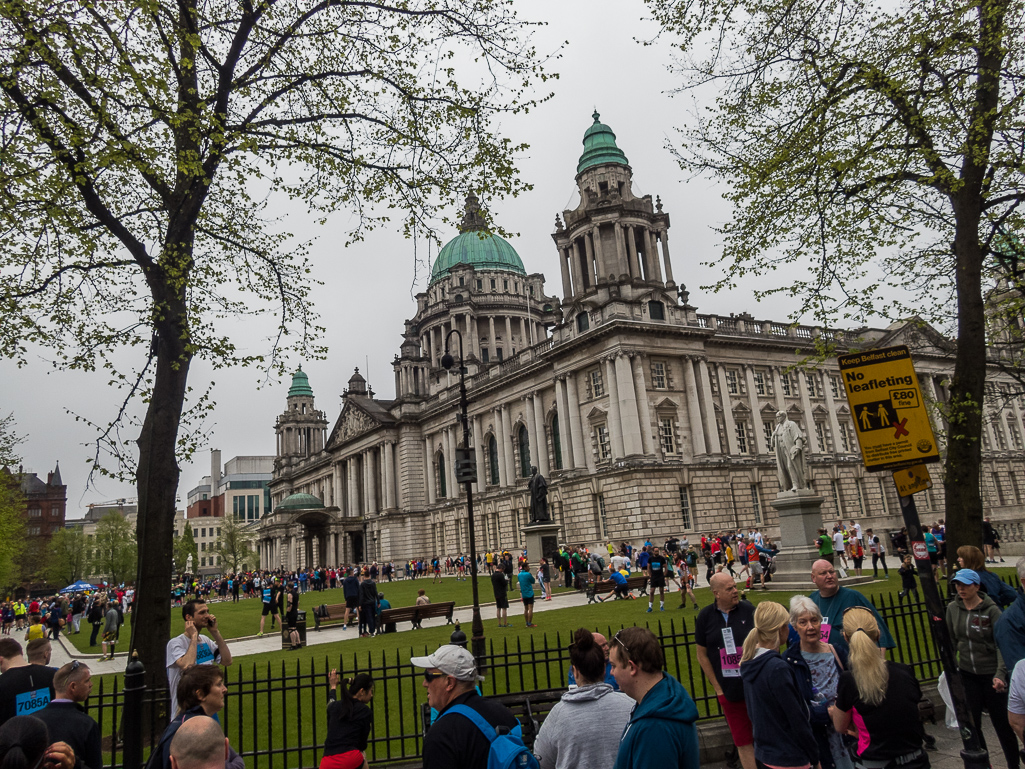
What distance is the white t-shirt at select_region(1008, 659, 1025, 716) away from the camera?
15.1ft

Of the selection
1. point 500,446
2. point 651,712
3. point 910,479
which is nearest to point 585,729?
point 651,712

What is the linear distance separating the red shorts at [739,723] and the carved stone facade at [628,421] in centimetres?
2788

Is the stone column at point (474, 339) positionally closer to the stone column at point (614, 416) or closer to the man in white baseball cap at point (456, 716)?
the stone column at point (614, 416)

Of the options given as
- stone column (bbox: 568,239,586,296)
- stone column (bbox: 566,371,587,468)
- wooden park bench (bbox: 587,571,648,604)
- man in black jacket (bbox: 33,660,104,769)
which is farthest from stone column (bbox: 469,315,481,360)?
man in black jacket (bbox: 33,660,104,769)

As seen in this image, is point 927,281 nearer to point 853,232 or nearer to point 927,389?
point 853,232

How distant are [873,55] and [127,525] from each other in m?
101

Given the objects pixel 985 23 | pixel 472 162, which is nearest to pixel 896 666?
pixel 472 162

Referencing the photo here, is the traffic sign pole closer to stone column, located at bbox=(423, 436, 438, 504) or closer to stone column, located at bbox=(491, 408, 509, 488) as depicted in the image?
stone column, located at bbox=(491, 408, 509, 488)

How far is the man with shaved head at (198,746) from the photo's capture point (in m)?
3.23

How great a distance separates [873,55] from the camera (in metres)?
12.8

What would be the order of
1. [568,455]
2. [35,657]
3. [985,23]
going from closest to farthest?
[35,657] → [985,23] → [568,455]

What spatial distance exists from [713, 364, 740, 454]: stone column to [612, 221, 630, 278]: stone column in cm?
905

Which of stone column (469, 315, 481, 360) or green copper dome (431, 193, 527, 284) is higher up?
green copper dome (431, 193, 527, 284)

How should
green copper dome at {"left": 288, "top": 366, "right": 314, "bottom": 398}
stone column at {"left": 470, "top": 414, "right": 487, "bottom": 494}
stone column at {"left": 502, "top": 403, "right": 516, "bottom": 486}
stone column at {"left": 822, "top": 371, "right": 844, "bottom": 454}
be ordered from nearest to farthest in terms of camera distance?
stone column at {"left": 822, "top": 371, "right": 844, "bottom": 454} → stone column at {"left": 502, "top": 403, "right": 516, "bottom": 486} → stone column at {"left": 470, "top": 414, "right": 487, "bottom": 494} → green copper dome at {"left": 288, "top": 366, "right": 314, "bottom": 398}
